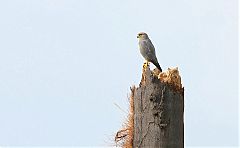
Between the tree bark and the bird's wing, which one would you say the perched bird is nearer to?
the bird's wing

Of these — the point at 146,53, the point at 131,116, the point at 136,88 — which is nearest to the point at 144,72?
the point at 136,88

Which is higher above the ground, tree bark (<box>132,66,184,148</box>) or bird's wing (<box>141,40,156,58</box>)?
bird's wing (<box>141,40,156,58</box>)

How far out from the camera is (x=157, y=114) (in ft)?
8.76

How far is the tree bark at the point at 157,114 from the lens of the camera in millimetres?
2641

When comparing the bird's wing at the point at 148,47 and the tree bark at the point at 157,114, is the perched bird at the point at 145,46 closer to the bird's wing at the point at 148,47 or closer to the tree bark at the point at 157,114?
the bird's wing at the point at 148,47

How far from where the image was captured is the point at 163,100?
269 centimetres

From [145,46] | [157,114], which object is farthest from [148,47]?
[157,114]

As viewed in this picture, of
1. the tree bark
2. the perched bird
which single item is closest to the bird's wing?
the perched bird

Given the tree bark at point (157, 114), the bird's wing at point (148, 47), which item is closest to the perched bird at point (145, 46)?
the bird's wing at point (148, 47)

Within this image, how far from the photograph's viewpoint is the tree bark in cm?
264

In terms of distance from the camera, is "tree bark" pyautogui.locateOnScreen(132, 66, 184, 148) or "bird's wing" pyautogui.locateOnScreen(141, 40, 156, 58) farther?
"bird's wing" pyautogui.locateOnScreen(141, 40, 156, 58)

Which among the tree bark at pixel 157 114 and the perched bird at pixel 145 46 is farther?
the perched bird at pixel 145 46

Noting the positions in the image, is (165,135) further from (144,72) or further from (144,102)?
(144,72)

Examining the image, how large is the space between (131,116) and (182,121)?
0.32 metres
